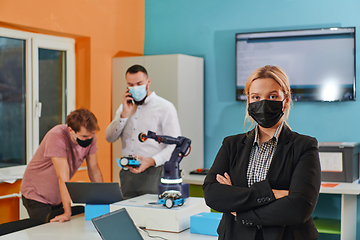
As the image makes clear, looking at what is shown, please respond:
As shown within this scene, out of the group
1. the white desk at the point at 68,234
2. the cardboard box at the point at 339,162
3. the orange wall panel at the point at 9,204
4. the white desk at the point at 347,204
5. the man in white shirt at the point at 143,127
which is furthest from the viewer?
the cardboard box at the point at 339,162

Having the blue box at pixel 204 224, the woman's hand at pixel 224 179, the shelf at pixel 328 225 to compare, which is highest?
the woman's hand at pixel 224 179

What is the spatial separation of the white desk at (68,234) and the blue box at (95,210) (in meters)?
0.08

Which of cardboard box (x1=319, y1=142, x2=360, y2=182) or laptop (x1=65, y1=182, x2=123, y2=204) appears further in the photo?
cardboard box (x1=319, y1=142, x2=360, y2=182)

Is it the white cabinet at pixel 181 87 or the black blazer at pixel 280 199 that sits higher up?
the white cabinet at pixel 181 87

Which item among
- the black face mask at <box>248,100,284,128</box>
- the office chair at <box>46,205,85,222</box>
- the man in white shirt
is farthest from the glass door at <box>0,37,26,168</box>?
the black face mask at <box>248,100,284,128</box>

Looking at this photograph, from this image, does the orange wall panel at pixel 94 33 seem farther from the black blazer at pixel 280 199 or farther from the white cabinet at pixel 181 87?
the black blazer at pixel 280 199

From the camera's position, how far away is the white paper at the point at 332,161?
3.55 m

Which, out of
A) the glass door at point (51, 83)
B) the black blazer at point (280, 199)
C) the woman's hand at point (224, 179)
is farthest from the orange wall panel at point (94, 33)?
the black blazer at point (280, 199)

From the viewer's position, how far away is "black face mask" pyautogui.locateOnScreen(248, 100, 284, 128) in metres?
1.56

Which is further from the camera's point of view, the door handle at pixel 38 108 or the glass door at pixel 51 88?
the glass door at pixel 51 88

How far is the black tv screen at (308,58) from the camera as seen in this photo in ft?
12.6

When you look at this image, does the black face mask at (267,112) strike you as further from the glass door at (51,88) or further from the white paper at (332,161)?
the glass door at (51,88)

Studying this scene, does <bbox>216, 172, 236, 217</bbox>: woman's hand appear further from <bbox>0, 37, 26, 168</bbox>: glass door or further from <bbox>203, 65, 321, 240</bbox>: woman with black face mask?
<bbox>0, 37, 26, 168</bbox>: glass door

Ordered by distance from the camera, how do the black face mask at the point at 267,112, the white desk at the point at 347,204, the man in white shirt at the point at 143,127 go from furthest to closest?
the white desk at the point at 347,204
the man in white shirt at the point at 143,127
the black face mask at the point at 267,112
